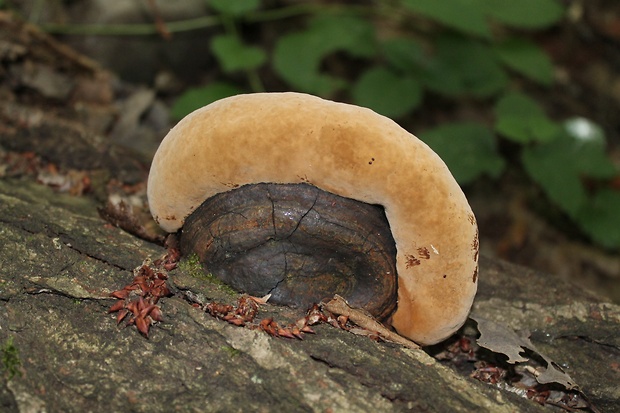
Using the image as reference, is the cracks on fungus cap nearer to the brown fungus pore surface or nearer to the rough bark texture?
the brown fungus pore surface

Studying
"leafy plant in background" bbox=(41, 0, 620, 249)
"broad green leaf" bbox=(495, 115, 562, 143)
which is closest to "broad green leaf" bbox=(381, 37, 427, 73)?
"leafy plant in background" bbox=(41, 0, 620, 249)

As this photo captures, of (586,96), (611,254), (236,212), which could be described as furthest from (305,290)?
(586,96)

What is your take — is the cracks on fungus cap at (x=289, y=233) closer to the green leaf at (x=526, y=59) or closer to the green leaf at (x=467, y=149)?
the green leaf at (x=467, y=149)

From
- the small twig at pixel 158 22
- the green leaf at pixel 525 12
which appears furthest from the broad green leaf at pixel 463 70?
the small twig at pixel 158 22

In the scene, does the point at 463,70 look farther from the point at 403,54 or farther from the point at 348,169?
the point at 348,169

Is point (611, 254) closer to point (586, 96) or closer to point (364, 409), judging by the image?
point (586, 96)

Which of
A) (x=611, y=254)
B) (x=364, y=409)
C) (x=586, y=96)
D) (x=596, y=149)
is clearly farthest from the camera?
(x=586, y=96)

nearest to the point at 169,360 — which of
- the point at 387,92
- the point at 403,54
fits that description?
the point at 387,92
